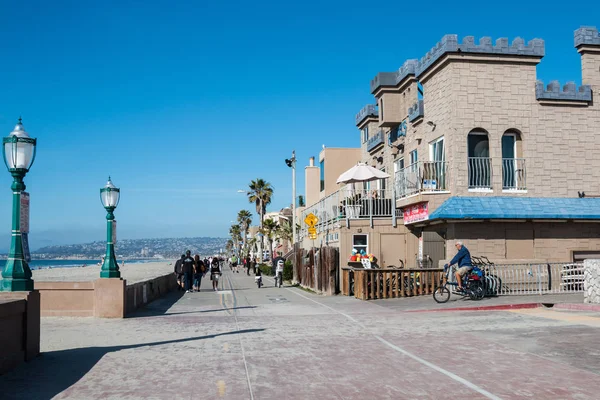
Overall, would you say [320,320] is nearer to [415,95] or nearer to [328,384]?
[328,384]

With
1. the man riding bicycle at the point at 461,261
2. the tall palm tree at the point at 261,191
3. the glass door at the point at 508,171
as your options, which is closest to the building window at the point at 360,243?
the glass door at the point at 508,171

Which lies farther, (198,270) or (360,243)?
(198,270)

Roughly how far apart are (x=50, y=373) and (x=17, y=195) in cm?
308

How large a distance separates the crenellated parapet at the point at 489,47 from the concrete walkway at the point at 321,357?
10.2m

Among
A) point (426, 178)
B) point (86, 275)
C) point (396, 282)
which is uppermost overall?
point (426, 178)

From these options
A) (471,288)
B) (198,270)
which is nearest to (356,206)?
(471,288)

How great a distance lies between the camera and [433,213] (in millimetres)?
22188

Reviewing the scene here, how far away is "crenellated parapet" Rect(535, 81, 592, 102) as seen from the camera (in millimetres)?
23578

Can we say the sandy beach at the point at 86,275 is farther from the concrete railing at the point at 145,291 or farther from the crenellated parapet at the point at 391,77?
the crenellated parapet at the point at 391,77

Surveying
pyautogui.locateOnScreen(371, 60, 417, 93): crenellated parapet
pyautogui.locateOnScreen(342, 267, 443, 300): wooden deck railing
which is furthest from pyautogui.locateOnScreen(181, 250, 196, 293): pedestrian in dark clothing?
pyautogui.locateOnScreen(371, 60, 417, 93): crenellated parapet

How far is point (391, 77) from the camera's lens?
99.8 feet

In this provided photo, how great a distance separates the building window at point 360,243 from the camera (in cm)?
2606

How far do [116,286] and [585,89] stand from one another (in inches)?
718

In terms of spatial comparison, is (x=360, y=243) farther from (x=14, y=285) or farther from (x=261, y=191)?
(x=261, y=191)
